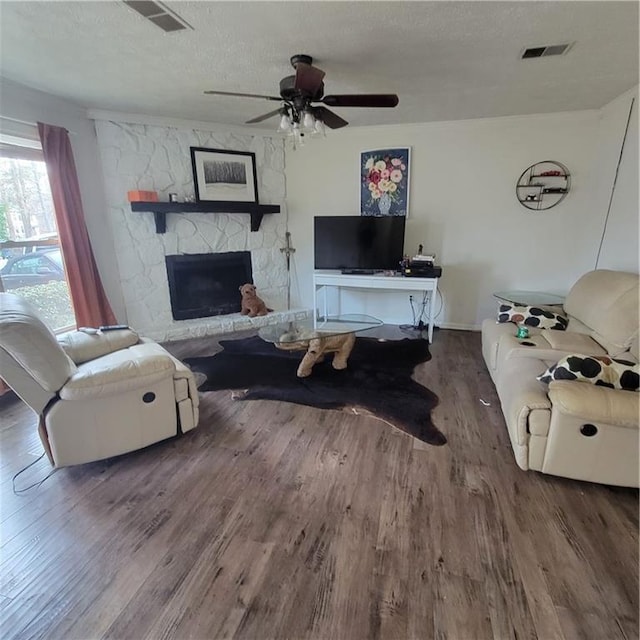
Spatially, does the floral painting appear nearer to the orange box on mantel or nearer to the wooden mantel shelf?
the wooden mantel shelf

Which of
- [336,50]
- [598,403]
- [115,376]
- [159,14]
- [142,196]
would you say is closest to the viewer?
[598,403]

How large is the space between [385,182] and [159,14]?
9.61 feet

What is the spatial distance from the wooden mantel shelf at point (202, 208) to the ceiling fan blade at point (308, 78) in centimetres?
227

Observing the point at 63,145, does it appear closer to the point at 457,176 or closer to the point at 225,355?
the point at 225,355

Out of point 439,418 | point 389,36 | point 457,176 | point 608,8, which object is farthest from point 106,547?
point 457,176

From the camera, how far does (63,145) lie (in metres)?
3.14

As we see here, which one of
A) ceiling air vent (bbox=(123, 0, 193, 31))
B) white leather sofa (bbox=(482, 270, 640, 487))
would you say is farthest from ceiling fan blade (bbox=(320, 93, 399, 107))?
white leather sofa (bbox=(482, 270, 640, 487))

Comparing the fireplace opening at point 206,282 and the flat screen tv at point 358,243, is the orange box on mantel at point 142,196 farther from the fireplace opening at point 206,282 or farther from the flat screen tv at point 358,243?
the flat screen tv at point 358,243

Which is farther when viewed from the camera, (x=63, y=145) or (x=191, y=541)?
(x=63, y=145)

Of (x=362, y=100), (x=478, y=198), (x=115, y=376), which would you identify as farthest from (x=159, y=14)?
(x=478, y=198)

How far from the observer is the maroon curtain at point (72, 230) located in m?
3.07

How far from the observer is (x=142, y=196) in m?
3.72

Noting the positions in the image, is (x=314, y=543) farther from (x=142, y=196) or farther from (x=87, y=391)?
(x=142, y=196)

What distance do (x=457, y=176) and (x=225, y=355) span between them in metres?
3.34
